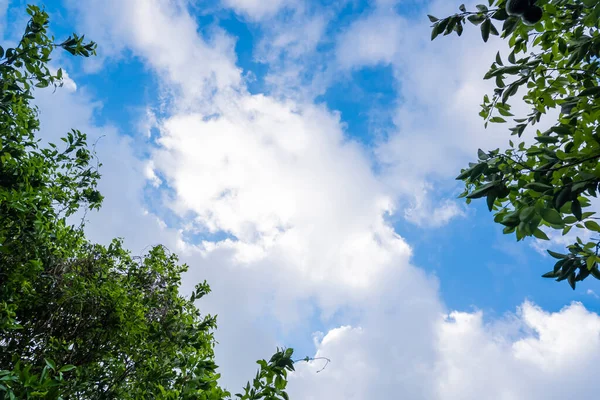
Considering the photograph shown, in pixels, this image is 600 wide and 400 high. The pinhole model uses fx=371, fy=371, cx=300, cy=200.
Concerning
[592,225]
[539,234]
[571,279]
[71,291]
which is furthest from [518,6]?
[71,291]

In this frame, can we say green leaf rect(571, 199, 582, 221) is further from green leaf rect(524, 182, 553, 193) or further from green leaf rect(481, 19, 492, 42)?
green leaf rect(481, 19, 492, 42)

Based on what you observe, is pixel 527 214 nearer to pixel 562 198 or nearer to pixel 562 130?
pixel 562 198

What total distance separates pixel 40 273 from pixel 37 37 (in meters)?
3.64

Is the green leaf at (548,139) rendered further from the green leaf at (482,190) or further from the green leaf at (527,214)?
the green leaf at (527,214)

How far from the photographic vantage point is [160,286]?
295 inches

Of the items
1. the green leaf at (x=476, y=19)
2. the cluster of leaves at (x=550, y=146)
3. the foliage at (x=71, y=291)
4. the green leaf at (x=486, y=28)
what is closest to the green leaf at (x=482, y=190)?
the cluster of leaves at (x=550, y=146)

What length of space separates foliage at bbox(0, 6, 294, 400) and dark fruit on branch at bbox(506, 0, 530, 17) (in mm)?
3779

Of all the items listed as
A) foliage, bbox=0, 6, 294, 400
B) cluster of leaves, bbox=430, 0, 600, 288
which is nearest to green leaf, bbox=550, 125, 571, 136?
cluster of leaves, bbox=430, 0, 600, 288

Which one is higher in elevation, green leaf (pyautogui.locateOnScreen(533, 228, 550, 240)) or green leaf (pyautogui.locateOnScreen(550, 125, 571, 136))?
green leaf (pyautogui.locateOnScreen(550, 125, 571, 136))

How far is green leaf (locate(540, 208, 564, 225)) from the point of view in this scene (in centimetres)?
195

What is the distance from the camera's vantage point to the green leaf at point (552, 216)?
1.95 meters

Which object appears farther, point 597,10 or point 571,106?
point 571,106

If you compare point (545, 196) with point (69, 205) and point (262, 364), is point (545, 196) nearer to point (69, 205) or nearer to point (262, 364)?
point (262, 364)

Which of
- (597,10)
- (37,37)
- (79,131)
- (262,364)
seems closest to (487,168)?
(597,10)
